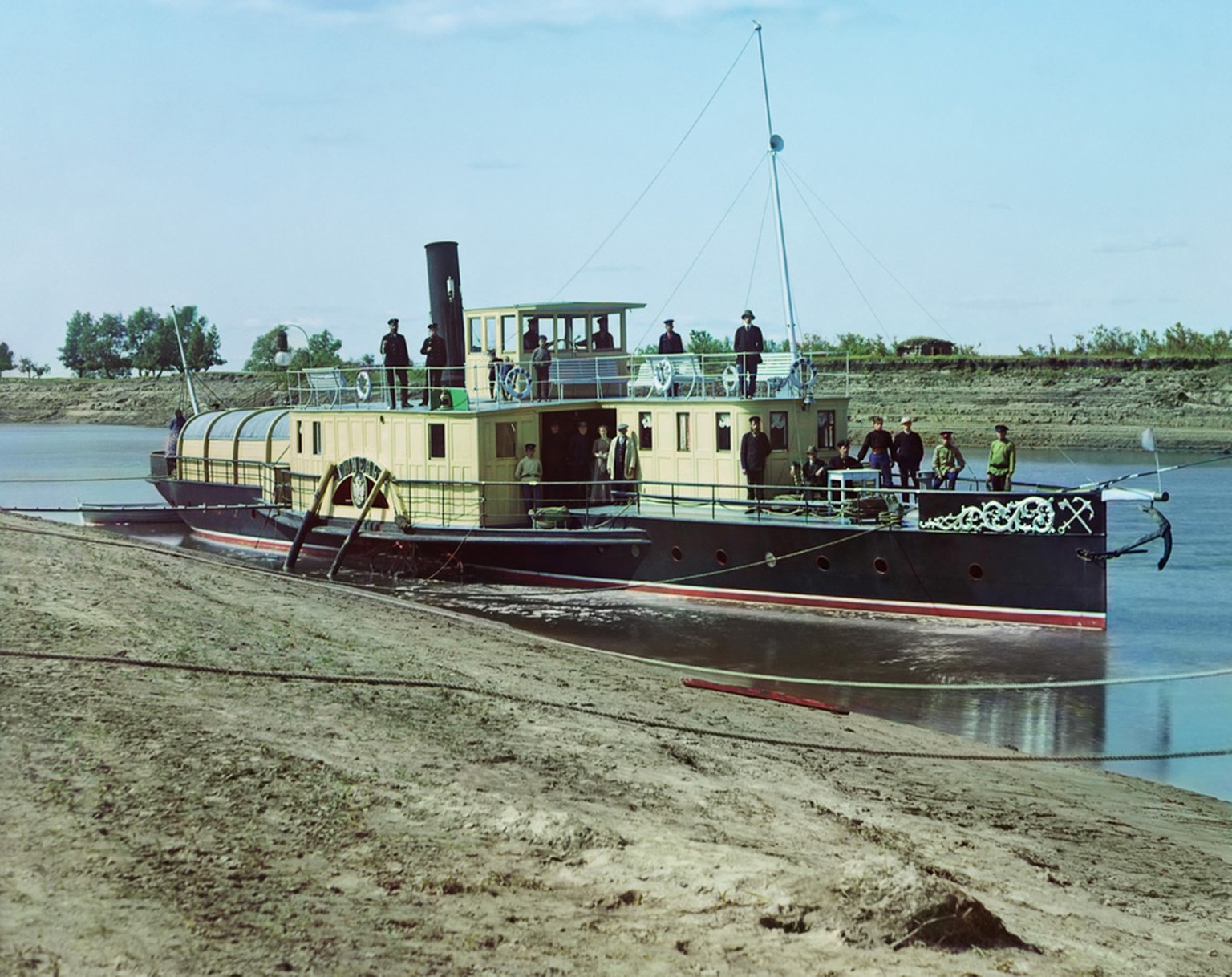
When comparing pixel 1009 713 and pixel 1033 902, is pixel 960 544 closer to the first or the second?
pixel 1009 713

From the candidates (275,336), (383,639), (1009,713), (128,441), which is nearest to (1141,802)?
(1009,713)

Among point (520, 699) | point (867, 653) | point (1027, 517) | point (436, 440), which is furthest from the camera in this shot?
point (436, 440)

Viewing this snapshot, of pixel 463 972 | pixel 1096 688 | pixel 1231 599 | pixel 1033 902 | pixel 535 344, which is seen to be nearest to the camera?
pixel 463 972

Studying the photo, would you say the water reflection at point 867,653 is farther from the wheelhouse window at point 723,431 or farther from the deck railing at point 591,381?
the deck railing at point 591,381

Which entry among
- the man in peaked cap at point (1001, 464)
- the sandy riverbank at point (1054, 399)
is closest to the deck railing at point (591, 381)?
the man in peaked cap at point (1001, 464)

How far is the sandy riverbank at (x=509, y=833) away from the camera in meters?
6.08

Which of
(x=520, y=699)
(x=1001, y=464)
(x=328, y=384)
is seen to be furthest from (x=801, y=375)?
(x=520, y=699)

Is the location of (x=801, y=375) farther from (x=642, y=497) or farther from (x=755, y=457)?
(x=642, y=497)

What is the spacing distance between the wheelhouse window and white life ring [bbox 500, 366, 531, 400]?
154 inches

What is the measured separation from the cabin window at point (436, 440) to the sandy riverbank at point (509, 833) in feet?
38.6

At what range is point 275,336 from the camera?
32.5 meters

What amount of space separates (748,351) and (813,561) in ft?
13.4

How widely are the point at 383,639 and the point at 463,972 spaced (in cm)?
873

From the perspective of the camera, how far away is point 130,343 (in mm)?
138875
